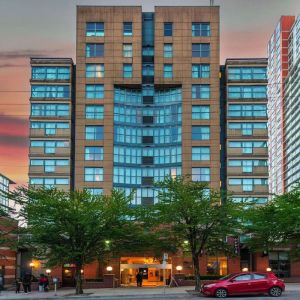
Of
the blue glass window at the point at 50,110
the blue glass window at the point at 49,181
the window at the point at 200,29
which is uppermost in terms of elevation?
the window at the point at 200,29

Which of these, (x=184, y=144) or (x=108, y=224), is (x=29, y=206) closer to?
(x=108, y=224)

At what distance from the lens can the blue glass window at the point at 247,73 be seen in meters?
107

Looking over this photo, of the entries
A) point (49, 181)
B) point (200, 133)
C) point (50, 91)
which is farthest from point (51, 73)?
point (200, 133)

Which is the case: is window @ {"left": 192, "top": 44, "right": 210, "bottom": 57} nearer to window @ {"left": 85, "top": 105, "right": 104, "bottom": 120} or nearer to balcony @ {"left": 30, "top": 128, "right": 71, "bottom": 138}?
window @ {"left": 85, "top": 105, "right": 104, "bottom": 120}

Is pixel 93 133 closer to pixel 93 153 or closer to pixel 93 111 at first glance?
pixel 93 153

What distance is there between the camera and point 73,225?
45406 mm

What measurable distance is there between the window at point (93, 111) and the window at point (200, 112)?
15.4 m

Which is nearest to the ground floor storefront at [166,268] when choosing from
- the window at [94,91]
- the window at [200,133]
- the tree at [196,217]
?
the tree at [196,217]

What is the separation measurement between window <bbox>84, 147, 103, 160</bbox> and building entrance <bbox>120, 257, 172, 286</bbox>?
36.9 metres

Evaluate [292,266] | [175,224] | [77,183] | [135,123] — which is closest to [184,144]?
[135,123]

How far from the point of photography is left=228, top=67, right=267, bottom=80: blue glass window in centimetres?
10700

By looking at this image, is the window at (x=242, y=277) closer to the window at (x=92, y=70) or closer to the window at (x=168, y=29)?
the window at (x=92, y=70)

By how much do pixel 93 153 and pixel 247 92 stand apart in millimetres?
29639

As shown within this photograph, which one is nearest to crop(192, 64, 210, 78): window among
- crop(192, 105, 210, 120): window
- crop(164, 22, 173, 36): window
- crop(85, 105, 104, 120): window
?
Answer: crop(192, 105, 210, 120): window
